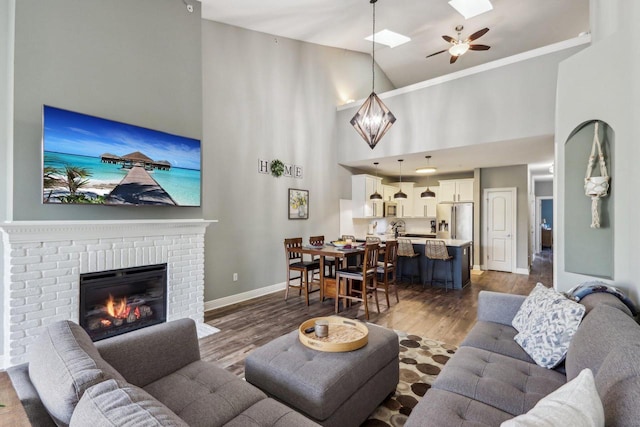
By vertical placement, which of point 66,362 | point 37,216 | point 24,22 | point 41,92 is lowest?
point 66,362

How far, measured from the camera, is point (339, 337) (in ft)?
6.91

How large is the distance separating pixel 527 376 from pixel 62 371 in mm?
2168

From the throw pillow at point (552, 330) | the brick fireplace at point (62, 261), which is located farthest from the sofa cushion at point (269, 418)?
the brick fireplace at point (62, 261)

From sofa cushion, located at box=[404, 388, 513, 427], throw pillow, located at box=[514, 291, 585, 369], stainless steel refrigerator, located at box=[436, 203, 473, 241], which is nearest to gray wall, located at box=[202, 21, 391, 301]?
stainless steel refrigerator, located at box=[436, 203, 473, 241]

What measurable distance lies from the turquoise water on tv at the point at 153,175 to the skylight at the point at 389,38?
14.5ft

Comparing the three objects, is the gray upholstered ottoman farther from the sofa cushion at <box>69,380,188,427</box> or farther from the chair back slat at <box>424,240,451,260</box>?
the chair back slat at <box>424,240,451,260</box>

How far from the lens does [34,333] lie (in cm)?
262

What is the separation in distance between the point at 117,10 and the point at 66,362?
141 inches

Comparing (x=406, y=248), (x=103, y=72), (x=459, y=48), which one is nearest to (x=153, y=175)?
(x=103, y=72)

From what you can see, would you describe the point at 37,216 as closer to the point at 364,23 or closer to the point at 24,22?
the point at 24,22

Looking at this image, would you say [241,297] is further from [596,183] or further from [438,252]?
[596,183]

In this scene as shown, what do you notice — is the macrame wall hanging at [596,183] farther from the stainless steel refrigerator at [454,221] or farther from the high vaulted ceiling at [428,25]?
the stainless steel refrigerator at [454,221]

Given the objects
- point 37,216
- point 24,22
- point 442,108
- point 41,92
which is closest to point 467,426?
point 37,216

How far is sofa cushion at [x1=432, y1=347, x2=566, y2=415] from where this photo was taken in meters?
1.47
